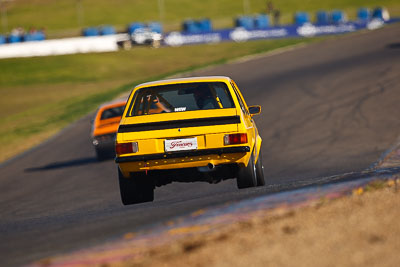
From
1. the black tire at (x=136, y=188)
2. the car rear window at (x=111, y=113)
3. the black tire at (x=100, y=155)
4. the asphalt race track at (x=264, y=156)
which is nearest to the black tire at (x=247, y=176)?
the asphalt race track at (x=264, y=156)

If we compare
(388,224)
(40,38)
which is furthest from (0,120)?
(40,38)

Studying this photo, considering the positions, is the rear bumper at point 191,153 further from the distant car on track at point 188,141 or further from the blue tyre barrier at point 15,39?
the blue tyre barrier at point 15,39

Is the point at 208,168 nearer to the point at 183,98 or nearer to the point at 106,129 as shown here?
the point at 183,98

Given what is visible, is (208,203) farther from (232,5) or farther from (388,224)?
(232,5)

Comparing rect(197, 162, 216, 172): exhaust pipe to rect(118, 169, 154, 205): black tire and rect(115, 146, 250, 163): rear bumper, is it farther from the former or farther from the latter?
rect(118, 169, 154, 205): black tire

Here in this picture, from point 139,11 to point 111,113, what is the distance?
79.6 m

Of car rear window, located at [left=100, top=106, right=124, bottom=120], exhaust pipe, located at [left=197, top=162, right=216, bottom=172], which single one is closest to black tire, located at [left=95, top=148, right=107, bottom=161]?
car rear window, located at [left=100, top=106, right=124, bottom=120]

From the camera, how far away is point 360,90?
70.6ft

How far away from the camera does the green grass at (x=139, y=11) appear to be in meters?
84.2

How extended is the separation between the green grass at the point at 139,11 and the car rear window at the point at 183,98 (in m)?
68.6

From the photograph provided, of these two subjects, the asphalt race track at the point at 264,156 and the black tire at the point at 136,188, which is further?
the black tire at the point at 136,188

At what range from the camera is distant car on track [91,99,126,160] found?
53.2 ft

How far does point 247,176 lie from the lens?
892 cm

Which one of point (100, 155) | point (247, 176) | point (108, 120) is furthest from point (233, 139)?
point (108, 120)
